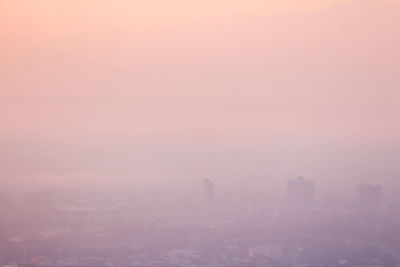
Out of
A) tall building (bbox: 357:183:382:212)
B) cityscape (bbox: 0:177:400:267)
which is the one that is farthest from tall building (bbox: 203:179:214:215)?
tall building (bbox: 357:183:382:212)

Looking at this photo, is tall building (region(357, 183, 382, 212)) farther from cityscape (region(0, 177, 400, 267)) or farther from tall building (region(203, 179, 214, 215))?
tall building (region(203, 179, 214, 215))

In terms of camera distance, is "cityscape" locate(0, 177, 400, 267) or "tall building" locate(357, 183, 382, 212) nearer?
"cityscape" locate(0, 177, 400, 267)

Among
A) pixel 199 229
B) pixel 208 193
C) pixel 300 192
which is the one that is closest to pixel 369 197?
pixel 300 192

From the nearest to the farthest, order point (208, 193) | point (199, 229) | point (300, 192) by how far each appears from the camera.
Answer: point (199, 229), point (208, 193), point (300, 192)

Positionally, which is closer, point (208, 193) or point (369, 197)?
point (369, 197)

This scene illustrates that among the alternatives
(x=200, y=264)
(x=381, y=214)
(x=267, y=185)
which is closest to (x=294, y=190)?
(x=267, y=185)

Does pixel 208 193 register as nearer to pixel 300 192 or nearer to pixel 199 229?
pixel 199 229

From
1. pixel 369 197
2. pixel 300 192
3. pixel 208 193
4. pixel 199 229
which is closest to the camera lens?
pixel 199 229
